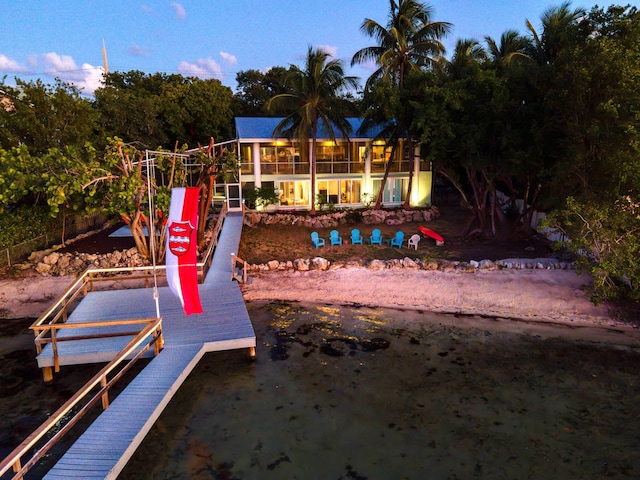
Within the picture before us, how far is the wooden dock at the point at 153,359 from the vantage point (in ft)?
23.4

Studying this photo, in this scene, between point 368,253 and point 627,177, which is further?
point 368,253

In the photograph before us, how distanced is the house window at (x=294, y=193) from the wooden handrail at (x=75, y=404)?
19970 mm

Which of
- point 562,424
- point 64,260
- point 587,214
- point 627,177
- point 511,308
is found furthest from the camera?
point 64,260

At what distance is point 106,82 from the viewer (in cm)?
4100

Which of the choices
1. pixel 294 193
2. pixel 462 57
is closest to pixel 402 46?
pixel 462 57

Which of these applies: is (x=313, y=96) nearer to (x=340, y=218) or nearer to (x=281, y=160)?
(x=281, y=160)

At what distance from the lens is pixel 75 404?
9.45 metres

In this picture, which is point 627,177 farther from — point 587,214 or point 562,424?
point 562,424

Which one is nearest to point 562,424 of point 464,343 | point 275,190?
point 464,343

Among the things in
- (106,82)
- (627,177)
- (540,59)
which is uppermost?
(106,82)

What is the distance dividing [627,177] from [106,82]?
43.4 metres

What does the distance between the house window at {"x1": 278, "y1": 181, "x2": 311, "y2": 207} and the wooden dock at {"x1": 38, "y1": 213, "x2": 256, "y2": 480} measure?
13.1 m

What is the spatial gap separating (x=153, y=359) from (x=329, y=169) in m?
21.8

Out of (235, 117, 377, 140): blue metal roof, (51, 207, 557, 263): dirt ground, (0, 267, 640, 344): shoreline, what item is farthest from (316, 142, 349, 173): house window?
(0, 267, 640, 344): shoreline
